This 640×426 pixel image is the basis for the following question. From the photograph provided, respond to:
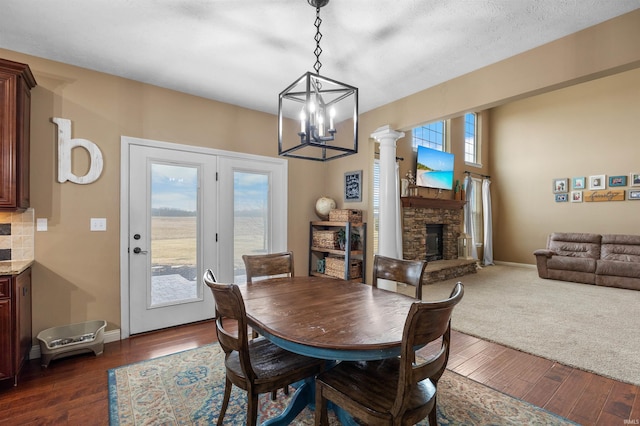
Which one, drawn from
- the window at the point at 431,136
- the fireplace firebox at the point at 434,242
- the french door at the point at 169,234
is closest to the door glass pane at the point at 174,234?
the french door at the point at 169,234

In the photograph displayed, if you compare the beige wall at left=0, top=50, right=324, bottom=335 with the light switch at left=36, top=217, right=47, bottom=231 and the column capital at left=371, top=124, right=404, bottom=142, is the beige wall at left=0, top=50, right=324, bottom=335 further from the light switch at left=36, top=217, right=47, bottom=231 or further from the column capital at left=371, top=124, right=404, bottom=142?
the column capital at left=371, top=124, right=404, bottom=142

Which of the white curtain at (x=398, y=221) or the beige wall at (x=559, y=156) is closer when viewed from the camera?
the white curtain at (x=398, y=221)

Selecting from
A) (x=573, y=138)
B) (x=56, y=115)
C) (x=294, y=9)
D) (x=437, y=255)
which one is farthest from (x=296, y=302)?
(x=573, y=138)

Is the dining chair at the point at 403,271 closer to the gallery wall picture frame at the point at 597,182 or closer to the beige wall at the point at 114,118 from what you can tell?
the beige wall at the point at 114,118

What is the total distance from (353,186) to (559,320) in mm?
2903

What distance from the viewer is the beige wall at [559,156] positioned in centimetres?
594

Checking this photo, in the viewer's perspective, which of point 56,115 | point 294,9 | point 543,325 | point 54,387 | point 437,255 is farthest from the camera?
point 437,255

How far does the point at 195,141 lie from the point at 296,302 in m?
2.44

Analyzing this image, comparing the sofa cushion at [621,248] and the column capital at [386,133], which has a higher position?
the column capital at [386,133]

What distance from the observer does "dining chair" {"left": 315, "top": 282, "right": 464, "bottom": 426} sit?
110 centimetres

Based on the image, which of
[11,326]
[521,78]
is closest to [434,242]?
[521,78]

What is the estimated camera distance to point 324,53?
8.16ft

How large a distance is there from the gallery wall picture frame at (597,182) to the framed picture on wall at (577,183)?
0.42ft

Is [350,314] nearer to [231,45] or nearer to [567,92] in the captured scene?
[231,45]
